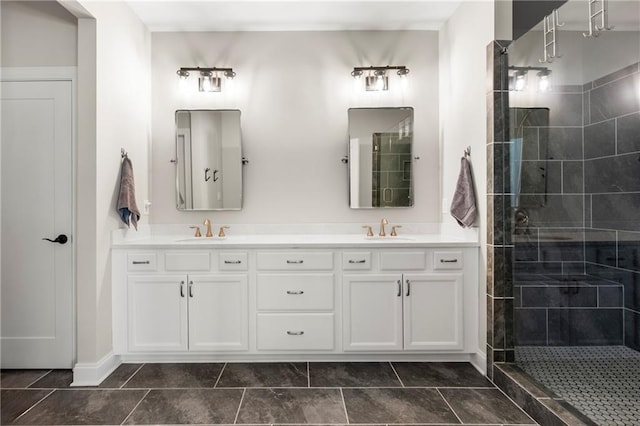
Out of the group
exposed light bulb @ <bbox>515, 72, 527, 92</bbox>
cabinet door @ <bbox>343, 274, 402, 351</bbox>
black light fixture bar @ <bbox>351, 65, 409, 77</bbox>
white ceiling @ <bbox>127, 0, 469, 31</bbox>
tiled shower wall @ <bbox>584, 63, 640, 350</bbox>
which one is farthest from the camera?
black light fixture bar @ <bbox>351, 65, 409, 77</bbox>

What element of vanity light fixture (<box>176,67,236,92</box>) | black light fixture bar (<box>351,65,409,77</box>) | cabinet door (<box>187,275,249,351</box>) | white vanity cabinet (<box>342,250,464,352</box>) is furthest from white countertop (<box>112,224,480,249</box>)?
black light fixture bar (<box>351,65,409,77</box>)

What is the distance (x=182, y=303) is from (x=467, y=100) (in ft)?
8.22

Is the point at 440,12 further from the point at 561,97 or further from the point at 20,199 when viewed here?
the point at 20,199

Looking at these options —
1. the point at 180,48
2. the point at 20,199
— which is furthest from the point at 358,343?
the point at 180,48

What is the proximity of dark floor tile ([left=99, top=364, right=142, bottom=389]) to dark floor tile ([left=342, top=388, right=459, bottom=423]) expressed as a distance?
141cm

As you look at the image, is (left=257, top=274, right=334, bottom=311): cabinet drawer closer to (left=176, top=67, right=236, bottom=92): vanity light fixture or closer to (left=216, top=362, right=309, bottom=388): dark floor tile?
(left=216, top=362, right=309, bottom=388): dark floor tile

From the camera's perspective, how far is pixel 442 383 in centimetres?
229

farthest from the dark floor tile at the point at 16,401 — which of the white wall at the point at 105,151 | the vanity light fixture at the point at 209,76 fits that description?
the vanity light fixture at the point at 209,76

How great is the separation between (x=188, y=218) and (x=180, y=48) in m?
1.46

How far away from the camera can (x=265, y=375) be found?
2.39 metres

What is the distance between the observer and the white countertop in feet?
8.33

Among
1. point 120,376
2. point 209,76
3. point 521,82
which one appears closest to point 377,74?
point 521,82

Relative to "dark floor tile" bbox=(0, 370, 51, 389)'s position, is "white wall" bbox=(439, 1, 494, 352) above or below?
above

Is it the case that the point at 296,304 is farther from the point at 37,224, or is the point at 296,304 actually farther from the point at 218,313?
the point at 37,224
